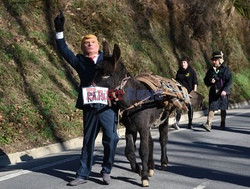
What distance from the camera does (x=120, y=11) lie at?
2052 centimetres

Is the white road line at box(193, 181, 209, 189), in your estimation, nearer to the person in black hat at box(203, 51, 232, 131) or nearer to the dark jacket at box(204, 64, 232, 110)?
the person in black hat at box(203, 51, 232, 131)

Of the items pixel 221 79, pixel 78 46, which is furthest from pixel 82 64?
pixel 78 46

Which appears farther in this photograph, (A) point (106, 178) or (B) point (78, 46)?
(B) point (78, 46)

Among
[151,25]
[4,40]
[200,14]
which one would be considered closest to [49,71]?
[4,40]

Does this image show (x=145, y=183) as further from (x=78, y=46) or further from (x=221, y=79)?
(x=78, y=46)

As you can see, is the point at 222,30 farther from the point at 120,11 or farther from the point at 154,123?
the point at 154,123

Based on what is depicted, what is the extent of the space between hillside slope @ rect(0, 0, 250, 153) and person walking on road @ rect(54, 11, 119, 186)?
2879 millimetres

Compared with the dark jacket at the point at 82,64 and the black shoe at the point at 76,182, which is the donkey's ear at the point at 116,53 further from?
the black shoe at the point at 76,182

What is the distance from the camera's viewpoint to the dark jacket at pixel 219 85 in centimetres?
1219

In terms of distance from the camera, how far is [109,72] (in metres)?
6.02

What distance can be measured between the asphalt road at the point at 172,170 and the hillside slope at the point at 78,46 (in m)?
1.41

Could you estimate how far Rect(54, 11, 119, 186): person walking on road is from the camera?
20.1 feet

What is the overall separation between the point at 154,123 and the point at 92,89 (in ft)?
3.86

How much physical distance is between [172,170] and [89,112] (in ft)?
6.46
